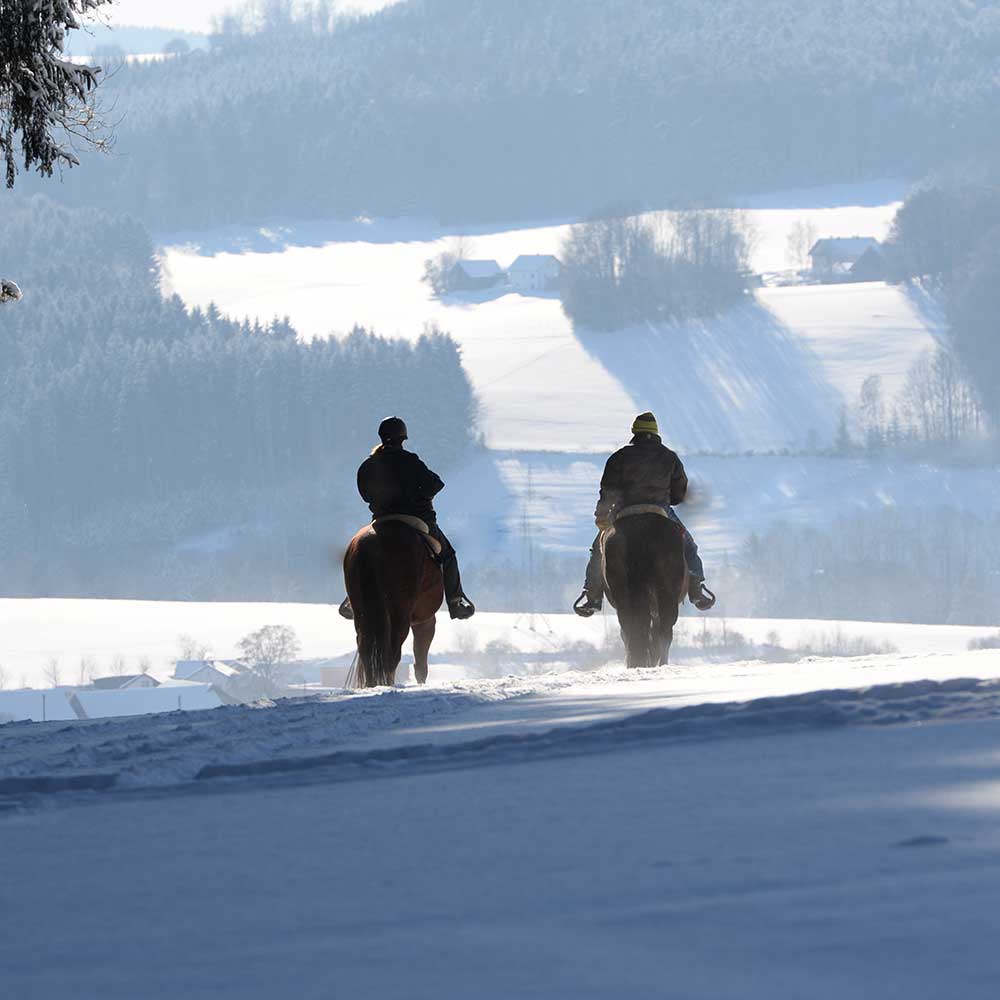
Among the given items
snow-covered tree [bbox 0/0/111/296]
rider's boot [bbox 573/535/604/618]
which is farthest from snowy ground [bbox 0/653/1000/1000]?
rider's boot [bbox 573/535/604/618]

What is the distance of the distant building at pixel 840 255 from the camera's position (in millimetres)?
182500

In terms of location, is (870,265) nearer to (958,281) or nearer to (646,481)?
(958,281)

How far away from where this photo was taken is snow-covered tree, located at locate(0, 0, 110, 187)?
41.7 ft

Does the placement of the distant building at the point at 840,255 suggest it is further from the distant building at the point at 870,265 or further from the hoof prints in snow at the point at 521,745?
the hoof prints in snow at the point at 521,745

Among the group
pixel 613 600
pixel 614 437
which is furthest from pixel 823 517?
pixel 613 600

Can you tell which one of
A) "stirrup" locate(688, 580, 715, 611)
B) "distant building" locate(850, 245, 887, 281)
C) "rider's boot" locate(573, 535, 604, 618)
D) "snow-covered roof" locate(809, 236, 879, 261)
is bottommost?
"stirrup" locate(688, 580, 715, 611)

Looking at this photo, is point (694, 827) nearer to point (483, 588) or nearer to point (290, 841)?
point (290, 841)

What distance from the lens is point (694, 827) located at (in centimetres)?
538

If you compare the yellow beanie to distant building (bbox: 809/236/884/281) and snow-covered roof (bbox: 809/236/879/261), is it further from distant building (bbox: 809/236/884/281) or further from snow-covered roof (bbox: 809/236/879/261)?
snow-covered roof (bbox: 809/236/879/261)

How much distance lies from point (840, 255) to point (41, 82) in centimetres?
17869

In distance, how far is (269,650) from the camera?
81.5 metres

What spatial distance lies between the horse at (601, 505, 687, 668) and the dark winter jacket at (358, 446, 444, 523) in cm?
142

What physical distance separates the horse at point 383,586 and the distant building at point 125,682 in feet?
194

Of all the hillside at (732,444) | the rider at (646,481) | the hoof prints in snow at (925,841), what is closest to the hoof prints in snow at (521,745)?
the hoof prints in snow at (925,841)
